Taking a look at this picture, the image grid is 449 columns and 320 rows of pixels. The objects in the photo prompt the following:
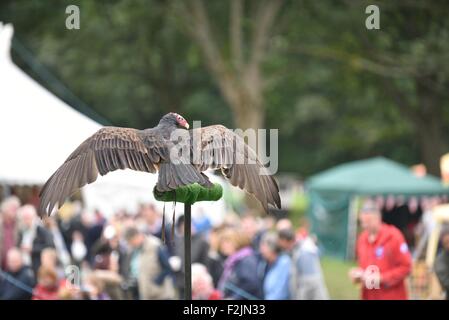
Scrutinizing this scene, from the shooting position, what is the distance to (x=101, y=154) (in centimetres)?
618

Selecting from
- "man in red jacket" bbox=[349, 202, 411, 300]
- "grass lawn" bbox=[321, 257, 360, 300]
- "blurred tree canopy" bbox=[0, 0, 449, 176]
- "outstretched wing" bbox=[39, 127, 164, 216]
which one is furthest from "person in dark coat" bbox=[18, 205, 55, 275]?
"blurred tree canopy" bbox=[0, 0, 449, 176]

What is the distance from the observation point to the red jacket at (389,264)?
8781mm

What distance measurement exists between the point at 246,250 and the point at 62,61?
1018 inches

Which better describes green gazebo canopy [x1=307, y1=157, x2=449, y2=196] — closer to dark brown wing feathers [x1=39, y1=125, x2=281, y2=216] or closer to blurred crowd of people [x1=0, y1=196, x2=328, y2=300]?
blurred crowd of people [x1=0, y1=196, x2=328, y2=300]

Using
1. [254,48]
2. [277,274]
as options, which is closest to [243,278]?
[277,274]

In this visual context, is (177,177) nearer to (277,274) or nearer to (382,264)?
(382,264)

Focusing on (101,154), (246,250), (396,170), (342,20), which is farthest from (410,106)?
(101,154)

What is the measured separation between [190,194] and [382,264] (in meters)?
3.68

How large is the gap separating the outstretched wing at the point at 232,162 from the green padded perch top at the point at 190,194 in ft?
0.91

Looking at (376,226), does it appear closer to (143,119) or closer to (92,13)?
(92,13)

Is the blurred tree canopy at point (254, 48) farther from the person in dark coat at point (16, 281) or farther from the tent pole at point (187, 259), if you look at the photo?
the tent pole at point (187, 259)

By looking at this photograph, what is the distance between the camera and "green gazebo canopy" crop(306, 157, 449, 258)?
77.8 feet

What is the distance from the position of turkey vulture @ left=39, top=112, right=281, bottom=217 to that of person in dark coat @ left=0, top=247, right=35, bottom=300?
13.2ft

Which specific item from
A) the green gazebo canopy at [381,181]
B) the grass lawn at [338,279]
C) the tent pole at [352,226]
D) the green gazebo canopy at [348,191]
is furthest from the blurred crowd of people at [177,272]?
the tent pole at [352,226]
